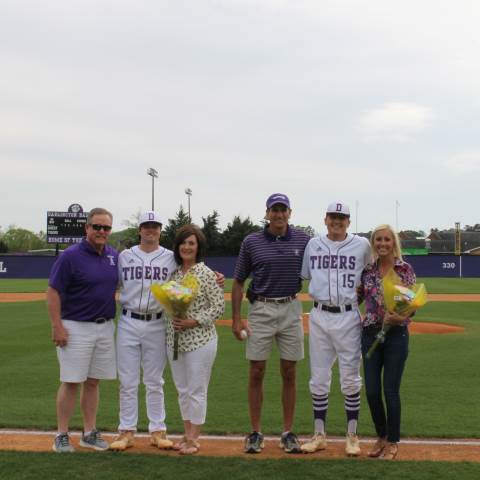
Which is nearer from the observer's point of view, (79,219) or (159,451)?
(159,451)

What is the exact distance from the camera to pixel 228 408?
6551mm

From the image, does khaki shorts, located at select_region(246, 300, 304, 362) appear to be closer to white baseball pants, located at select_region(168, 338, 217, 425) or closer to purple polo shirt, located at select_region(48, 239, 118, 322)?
white baseball pants, located at select_region(168, 338, 217, 425)

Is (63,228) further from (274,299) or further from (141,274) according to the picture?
(274,299)

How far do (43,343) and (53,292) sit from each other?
7.27 m

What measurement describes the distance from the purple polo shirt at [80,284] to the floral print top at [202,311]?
1.83ft

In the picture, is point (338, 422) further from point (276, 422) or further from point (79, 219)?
point (79, 219)

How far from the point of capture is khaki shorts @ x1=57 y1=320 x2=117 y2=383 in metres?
4.85

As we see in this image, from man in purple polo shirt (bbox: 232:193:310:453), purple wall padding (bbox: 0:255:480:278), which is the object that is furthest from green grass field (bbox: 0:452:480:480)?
purple wall padding (bbox: 0:255:480:278)

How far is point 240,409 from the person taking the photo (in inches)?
256

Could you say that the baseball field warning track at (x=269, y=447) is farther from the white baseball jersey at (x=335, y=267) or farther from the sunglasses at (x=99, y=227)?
the sunglasses at (x=99, y=227)

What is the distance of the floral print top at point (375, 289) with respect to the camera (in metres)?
4.69

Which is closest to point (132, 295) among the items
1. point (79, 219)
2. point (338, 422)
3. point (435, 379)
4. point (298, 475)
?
point (298, 475)

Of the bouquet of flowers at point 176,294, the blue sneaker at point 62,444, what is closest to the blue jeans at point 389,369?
the bouquet of flowers at point 176,294

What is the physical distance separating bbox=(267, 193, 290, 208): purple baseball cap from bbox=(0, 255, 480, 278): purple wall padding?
36.1 meters
